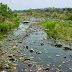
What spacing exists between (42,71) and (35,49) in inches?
444

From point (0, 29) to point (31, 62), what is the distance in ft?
102

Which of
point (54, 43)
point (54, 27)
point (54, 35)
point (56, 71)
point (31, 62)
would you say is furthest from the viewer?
point (54, 27)

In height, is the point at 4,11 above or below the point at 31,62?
above

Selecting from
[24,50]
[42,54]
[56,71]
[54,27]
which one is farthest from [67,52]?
[54,27]

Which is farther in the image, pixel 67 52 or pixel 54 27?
pixel 54 27

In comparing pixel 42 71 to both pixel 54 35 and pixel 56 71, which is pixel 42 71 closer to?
pixel 56 71

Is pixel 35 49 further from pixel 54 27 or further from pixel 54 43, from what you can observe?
pixel 54 27

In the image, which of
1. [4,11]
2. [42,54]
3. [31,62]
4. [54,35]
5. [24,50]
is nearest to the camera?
[31,62]

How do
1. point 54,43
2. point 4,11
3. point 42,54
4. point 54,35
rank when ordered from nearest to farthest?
point 42,54
point 54,43
point 54,35
point 4,11

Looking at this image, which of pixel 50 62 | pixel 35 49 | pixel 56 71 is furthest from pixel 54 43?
pixel 56 71

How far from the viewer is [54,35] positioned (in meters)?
49.0

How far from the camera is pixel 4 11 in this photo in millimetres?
75250

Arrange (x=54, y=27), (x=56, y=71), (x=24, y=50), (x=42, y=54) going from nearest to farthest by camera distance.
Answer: (x=56, y=71), (x=42, y=54), (x=24, y=50), (x=54, y=27)

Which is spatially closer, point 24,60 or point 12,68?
point 12,68
